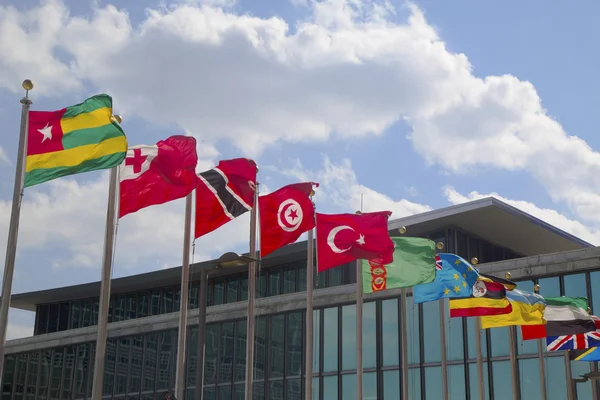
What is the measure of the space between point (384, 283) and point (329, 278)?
22747 mm

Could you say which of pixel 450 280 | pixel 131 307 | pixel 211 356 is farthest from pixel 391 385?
Result: pixel 131 307

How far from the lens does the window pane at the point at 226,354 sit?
169 ft

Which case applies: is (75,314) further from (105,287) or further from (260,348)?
(105,287)

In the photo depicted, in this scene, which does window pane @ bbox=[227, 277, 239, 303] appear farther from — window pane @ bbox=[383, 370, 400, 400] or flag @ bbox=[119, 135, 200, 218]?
flag @ bbox=[119, 135, 200, 218]

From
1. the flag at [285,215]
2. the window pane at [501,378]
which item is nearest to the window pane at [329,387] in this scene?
the window pane at [501,378]

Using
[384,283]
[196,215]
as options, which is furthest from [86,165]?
[384,283]

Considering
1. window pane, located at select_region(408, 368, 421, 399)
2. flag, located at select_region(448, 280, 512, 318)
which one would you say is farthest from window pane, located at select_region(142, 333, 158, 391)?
flag, located at select_region(448, 280, 512, 318)

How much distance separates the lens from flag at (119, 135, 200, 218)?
2161 cm

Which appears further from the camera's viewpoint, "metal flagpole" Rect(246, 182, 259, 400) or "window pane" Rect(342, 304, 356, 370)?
"window pane" Rect(342, 304, 356, 370)

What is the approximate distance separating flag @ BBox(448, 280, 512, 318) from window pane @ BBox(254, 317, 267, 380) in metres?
18.0

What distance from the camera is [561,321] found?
35.8 metres

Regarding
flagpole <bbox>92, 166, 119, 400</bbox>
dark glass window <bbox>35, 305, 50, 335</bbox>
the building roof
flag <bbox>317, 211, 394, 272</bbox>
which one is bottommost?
flagpole <bbox>92, 166, 119, 400</bbox>

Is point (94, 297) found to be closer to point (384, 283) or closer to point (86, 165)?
point (384, 283)

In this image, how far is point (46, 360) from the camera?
62.2m
